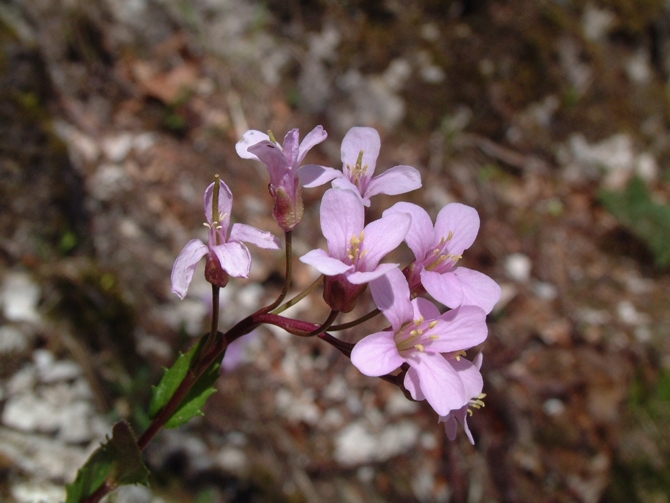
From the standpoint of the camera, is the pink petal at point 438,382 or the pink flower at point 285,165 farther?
the pink flower at point 285,165

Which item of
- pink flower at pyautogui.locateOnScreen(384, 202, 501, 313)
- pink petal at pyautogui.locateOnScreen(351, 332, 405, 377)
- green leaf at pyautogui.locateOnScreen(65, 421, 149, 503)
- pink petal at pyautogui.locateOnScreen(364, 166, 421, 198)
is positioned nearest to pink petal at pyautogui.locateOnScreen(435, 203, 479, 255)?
pink flower at pyautogui.locateOnScreen(384, 202, 501, 313)

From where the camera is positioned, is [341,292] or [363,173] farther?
[363,173]

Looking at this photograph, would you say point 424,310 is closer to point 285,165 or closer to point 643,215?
point 285,165

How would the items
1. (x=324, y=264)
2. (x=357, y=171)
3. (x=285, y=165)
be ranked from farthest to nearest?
(x=357, y=171)
(x=285, y=165)
(x=324, y=264)

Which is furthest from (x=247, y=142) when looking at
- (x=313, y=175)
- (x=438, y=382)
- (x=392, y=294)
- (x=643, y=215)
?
(x=643, y=215)

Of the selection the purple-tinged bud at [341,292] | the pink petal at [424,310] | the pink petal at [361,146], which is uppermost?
the pink petal at [361,146]

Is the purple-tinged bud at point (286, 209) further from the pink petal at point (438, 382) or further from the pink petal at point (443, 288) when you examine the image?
the pink petal at point (438, 382)

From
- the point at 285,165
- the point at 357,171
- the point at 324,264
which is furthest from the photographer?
the point at 357,171

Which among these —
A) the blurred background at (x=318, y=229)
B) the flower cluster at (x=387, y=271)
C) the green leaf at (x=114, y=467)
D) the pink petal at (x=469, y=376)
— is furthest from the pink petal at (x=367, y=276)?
the blurred background at (x=318, y=229)

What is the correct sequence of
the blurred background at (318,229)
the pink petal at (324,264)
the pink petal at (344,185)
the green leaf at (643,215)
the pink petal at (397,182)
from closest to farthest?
1. the pink petal at (324,264)
2. the pink petal at (344,185)
3. the pink petal at (397,182)
4. the blurred background at (318,229)
5. the green leaf at (643,215)
